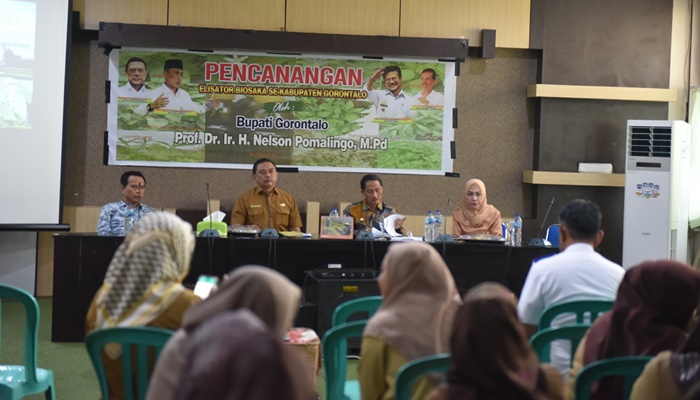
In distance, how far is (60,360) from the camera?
5.63m

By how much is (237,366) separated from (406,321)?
1.60 metres

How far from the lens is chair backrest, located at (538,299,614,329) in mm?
3533

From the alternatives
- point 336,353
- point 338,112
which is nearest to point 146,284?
point 336,353

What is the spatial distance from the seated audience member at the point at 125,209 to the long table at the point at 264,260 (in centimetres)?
33

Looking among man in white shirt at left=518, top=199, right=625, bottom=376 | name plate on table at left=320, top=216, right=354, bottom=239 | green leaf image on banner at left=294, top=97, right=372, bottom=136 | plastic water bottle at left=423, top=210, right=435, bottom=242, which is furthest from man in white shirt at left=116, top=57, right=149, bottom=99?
man in white shirt at left=518, top=199, right=625, bottom=376

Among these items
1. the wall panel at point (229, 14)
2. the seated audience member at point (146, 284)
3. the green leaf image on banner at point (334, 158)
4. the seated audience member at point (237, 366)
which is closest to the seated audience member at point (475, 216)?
the green leaf image on banner at point (334, 158)

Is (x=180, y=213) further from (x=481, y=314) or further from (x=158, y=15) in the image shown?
(x=481, y=314)

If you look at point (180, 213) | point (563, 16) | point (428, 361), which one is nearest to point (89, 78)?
point (180, 213)

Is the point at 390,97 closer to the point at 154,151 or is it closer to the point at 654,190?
the point at 154,151

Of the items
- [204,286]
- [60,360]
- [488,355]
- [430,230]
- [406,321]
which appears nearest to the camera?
[488,355]

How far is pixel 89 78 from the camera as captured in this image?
8.16 metres

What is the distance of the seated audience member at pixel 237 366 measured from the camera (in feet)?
4.55

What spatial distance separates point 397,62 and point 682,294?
5.79m

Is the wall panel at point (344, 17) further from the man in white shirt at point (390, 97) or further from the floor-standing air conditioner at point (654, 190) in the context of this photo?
the floor-standing air conditioner at point (654, 190)
